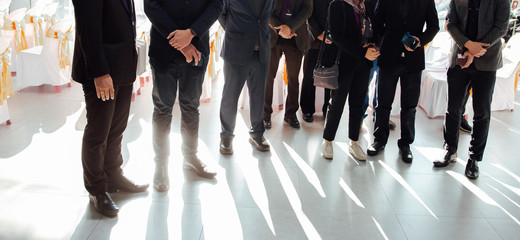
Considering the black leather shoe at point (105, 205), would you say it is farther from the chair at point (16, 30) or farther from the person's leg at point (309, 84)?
the chair at point (16, 30)

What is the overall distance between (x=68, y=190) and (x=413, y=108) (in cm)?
259

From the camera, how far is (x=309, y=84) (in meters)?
4.52

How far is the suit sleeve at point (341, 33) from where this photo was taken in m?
3.18

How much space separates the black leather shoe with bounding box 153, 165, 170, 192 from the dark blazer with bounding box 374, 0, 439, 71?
178 centimetres

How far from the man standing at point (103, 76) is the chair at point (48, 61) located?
288 centimetres

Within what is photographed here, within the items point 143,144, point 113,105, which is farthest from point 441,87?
point 113,105

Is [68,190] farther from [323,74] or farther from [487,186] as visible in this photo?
[487,186]

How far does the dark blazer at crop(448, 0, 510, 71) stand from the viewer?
3.17 m

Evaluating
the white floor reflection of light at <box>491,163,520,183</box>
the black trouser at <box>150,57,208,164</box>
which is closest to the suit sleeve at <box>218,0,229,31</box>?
the black trouser at <box>150,57,208,164</box>

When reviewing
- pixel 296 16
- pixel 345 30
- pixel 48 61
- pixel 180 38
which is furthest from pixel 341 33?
pixel 48 61

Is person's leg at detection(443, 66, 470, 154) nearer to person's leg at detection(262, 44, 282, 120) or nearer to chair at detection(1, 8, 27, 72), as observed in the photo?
person's leg at detection(262, 44, 282, 120)

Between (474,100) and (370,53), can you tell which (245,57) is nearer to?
(370,53)

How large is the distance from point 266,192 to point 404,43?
4.74 ft

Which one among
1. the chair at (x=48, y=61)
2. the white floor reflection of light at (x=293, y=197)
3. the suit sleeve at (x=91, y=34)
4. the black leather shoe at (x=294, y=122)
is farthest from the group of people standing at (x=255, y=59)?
the chair at (x=48, y=61)
